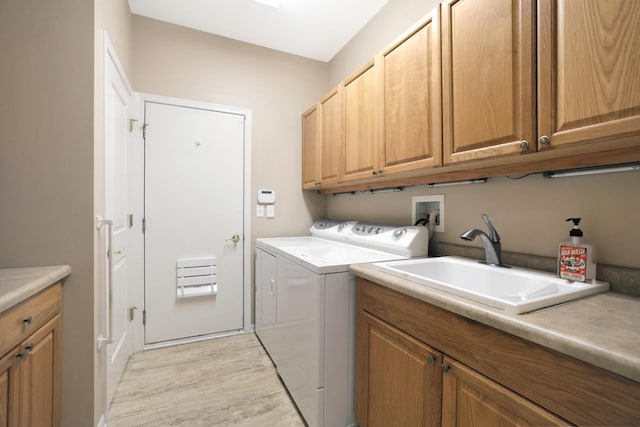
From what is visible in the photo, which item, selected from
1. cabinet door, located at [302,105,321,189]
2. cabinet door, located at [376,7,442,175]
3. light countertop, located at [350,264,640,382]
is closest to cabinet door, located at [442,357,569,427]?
light countertop, located at [350,264,640,382]

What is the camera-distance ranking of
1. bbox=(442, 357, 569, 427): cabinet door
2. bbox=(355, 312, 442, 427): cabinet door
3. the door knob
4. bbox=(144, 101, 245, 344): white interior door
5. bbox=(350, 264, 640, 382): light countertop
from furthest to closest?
the door knob
bbox=(144, 101, 245, 344): white interior door
bbox=(355, 312, 442, 427): cabinet door
bbox=(442, 357, 569, 427): cabinet door
bbox=(350, 264, 640, 382): light countertop

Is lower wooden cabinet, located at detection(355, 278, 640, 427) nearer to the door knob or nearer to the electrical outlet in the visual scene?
the electrical outlet

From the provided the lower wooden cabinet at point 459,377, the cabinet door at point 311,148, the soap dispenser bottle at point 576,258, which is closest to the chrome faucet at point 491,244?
the soap dispenser bottle at point 576,258

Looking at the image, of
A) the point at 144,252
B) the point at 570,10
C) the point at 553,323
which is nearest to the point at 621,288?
the point at 553,323

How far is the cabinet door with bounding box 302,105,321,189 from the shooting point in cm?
251

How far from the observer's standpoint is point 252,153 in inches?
107

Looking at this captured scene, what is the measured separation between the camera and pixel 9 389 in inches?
A: 36.0

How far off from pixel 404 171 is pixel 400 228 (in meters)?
0.40

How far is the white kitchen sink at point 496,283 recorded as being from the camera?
824 millimetres

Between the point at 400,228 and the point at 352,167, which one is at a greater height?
the point at 352,167

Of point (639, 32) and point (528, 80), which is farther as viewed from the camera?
point (528, 80)

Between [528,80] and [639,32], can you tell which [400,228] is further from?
[639,32]

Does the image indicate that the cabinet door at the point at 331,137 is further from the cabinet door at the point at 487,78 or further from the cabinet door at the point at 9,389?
the cabinet door at the point at 9,389

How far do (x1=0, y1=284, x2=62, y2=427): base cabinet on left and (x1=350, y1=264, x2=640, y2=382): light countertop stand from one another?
4.49ft
